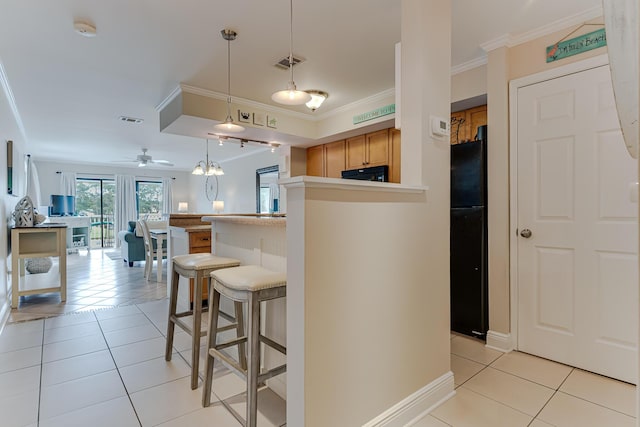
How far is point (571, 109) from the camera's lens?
2.22 m

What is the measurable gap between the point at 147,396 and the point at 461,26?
Answer: 322cm

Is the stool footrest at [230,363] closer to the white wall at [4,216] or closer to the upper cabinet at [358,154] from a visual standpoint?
the white wall at [4,216]

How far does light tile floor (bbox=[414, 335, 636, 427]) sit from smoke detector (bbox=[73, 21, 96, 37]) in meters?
3.36

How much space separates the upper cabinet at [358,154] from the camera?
416 centimetres

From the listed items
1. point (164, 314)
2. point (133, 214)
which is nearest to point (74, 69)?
point (164, 314)

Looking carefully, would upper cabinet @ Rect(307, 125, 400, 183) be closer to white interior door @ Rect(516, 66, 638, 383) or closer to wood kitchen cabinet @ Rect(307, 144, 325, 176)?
wood kitchen cabinet @ Rect(307, 144, 325, 176)

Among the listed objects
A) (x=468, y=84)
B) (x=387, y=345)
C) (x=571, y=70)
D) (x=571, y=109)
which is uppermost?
(x=468, y=84)

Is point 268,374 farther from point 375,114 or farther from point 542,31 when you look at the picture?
point 375,114

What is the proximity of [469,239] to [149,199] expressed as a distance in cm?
1000

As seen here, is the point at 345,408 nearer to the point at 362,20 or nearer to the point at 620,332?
the point at 620,332

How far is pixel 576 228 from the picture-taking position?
220 cm

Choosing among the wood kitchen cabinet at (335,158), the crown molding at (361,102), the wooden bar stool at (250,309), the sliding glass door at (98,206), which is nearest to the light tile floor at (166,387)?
the wooden bar stool at (250,309)

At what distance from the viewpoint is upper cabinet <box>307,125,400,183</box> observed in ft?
13.6

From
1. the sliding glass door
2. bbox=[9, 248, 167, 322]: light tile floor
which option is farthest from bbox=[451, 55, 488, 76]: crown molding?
the sliding glass door
